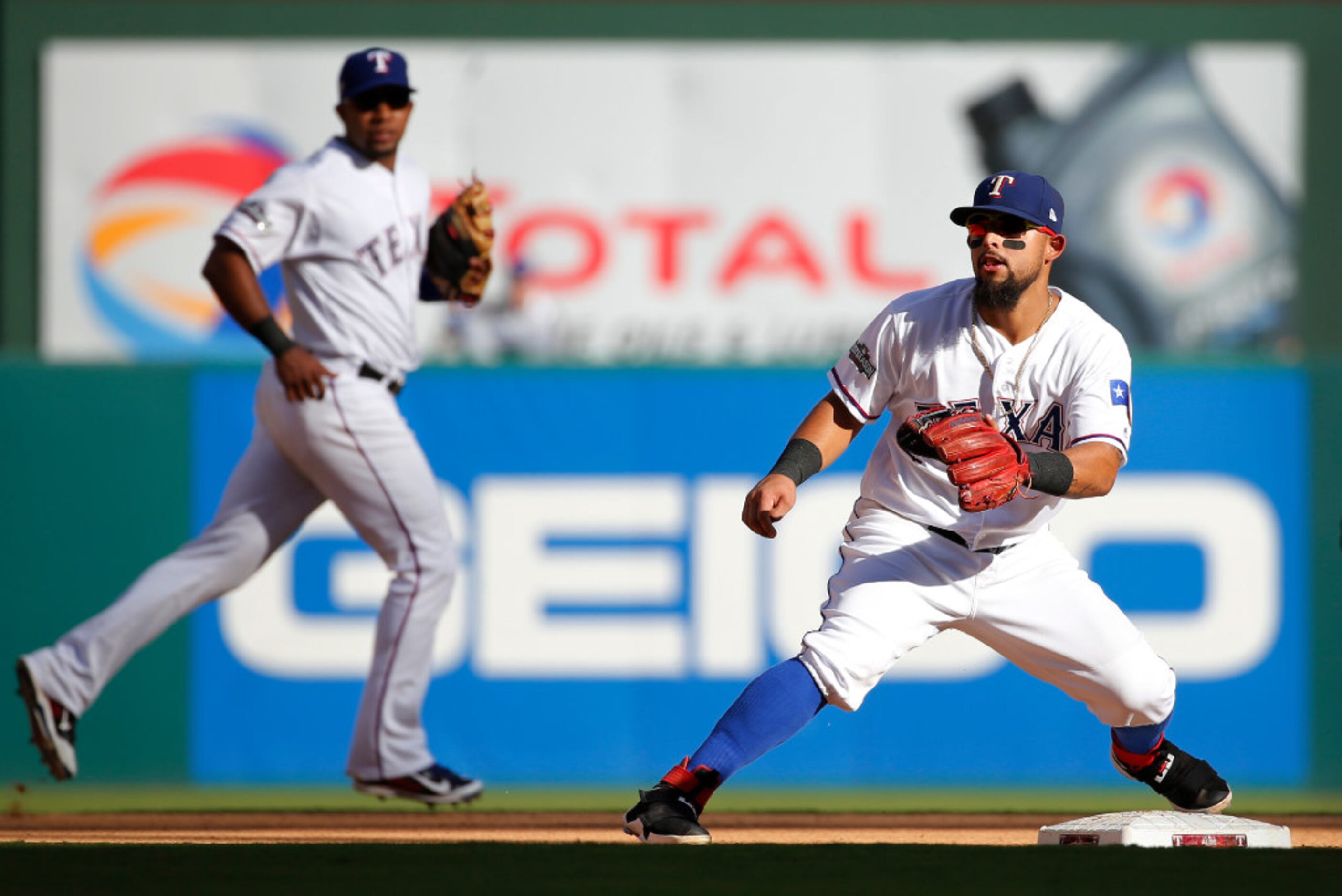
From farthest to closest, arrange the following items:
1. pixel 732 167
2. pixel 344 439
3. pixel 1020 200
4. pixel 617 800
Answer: pixel 732 167 < pixel 617 800 < pixel 344 439 < pixel 1020 200

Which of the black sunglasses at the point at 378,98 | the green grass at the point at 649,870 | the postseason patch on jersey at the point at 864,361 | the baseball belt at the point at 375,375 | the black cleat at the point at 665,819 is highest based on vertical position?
the black sunglasses at the point at 378,98

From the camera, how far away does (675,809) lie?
4.00m

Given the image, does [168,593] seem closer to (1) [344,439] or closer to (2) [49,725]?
(2) [49,725]

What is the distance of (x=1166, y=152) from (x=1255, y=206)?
69 centimetres

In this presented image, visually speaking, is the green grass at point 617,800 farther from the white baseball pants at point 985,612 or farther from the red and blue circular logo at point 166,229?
the red and blue circular logo at point 166,229

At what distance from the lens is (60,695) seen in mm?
5031

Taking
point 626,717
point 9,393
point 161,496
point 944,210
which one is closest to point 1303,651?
point 626,717

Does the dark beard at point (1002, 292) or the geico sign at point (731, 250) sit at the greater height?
the geico sign at point (731, 250)

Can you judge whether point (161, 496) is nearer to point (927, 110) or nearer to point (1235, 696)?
point (1235, 696)

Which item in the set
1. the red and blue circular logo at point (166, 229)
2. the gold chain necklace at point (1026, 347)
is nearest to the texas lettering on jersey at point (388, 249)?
the gold chain necklace at point (1026, 347)

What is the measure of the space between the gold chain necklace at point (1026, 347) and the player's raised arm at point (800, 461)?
1.03ft

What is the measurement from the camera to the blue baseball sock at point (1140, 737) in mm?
4516

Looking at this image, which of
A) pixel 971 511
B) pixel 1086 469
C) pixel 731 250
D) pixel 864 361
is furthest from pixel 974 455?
pixel 731 250

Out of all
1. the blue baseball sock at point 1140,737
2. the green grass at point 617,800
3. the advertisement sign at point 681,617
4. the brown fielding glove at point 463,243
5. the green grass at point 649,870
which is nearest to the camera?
the green grass at point 649,870
